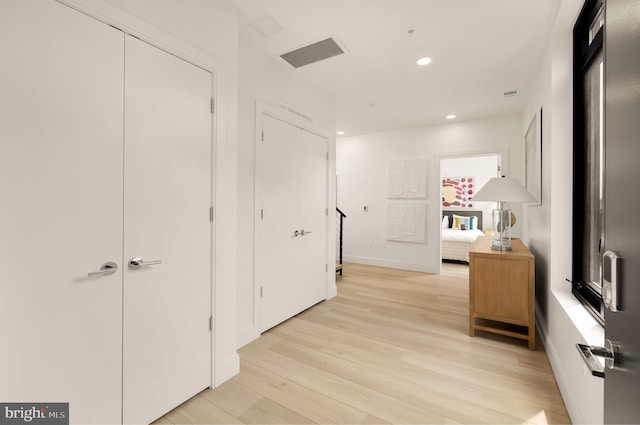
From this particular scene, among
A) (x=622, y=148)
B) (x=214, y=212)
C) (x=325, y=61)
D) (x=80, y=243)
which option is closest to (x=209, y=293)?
(x=214, y=212)

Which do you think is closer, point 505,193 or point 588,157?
point 588,157

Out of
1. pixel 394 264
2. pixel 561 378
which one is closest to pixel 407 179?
pixel 394 264

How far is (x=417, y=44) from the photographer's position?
2.54m

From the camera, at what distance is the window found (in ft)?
5.53

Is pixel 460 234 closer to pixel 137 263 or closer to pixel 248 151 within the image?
pixel 248 151

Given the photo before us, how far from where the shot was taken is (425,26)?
229 centimetres

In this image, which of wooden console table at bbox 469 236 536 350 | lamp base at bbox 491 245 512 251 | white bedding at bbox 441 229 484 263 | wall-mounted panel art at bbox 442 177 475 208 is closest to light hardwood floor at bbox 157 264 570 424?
wooden console table at bbox 469 236 536 350

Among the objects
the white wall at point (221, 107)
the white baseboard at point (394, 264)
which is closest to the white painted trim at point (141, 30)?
the white wall at point (221, 107)

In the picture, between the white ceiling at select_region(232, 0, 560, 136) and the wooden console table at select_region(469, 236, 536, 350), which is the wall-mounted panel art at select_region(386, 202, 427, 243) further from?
the wooden console table at select_region(469, 236, 536, 350)

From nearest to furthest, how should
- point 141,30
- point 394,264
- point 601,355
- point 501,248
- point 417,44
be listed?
point 601,355
point 141,30
point 417,44
point 501,248
point 394,264

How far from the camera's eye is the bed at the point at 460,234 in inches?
232

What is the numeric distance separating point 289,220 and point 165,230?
5.00 feet

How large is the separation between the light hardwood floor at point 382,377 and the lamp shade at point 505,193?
1307 millimetres

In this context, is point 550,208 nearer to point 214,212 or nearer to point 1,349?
point 214,212
